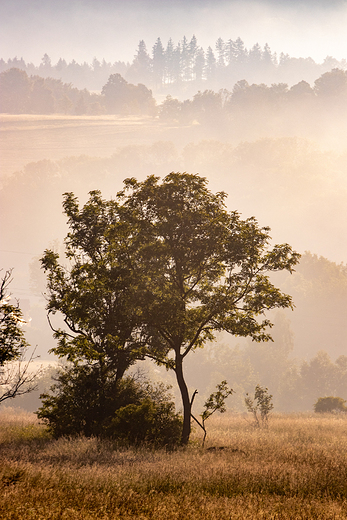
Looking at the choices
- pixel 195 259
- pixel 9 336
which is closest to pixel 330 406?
pixel 195 259

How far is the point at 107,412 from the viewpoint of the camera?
14.6 metres

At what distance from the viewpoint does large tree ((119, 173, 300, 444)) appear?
13.9 meters

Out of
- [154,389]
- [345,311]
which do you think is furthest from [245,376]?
[154,389]

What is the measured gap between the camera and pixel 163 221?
1467 cm

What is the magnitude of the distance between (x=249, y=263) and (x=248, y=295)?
1389 millimetres

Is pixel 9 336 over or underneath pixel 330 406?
over

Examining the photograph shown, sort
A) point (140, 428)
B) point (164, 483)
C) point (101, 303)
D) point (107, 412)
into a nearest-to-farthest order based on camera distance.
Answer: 1. point (164, 483)
2. point (140, 428)
3. point (101, 303)
4. point (107, 412)

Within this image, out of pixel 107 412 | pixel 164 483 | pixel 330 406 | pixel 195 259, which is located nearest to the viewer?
pixel 164 483

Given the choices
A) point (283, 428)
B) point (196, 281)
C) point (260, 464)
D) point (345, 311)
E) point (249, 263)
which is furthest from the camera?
point (345, 311)

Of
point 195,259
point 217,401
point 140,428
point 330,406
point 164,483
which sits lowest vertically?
point 330,406

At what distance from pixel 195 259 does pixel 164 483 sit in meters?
7.99

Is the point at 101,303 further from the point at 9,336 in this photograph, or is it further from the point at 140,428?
the point at 140,428

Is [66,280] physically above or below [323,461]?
above

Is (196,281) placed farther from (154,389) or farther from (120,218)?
(154,389)
